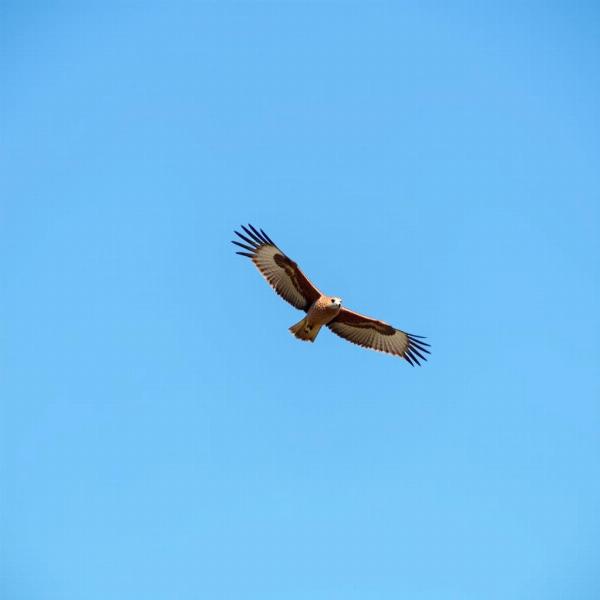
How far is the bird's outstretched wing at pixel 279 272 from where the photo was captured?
18.1 m

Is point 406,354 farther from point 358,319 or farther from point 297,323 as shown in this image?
point 297,323

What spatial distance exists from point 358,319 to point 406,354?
154 centimetres

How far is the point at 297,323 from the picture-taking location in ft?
59.0

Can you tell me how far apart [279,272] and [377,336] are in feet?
9.35

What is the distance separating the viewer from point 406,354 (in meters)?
19.6

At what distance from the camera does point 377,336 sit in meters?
19.5

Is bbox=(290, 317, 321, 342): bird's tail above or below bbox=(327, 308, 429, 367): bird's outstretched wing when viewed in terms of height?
below

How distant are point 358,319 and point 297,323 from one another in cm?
163

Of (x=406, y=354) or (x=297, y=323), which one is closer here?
(x=297, y=323)

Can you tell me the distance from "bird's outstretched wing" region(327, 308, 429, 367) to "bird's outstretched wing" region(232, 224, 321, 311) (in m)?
1.07

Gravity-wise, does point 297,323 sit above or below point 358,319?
below

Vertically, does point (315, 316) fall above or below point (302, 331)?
above

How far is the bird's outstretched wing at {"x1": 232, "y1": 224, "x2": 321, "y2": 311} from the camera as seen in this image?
18.1m

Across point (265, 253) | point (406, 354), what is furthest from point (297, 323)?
point (406, 354)
